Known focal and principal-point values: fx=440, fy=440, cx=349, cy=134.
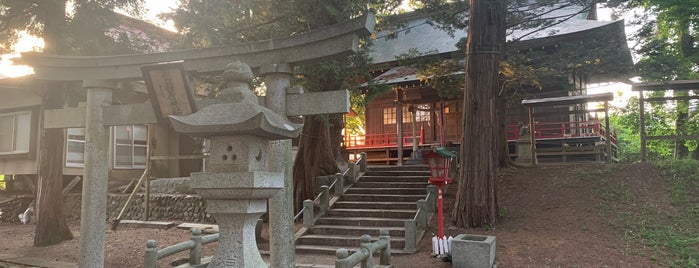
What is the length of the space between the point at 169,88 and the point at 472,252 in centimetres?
575

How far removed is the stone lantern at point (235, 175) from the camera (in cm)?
437

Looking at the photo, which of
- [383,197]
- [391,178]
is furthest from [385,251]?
[391,178]

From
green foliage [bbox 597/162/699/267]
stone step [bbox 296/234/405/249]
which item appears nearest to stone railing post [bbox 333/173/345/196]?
stone step [bbox 296/234/405/249]

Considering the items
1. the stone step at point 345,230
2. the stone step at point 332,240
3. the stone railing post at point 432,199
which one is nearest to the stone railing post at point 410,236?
the stone step at point 332,240

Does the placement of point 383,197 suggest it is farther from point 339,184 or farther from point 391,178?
point 391,178

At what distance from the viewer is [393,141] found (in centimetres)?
2217

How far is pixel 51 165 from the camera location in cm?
1135

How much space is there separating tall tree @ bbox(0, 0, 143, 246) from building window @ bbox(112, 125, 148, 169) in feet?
23.0

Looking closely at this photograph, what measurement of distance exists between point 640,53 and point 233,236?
15.1 meters

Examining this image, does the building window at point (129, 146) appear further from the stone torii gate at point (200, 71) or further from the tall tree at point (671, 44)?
the tall tree at point (671, 44)

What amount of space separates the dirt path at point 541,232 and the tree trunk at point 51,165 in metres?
0.50

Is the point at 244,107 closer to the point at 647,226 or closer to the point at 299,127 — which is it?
the point at 299,127

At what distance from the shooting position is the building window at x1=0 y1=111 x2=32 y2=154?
17.6 metres

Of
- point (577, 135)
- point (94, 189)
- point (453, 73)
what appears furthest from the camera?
point (577, 135)
